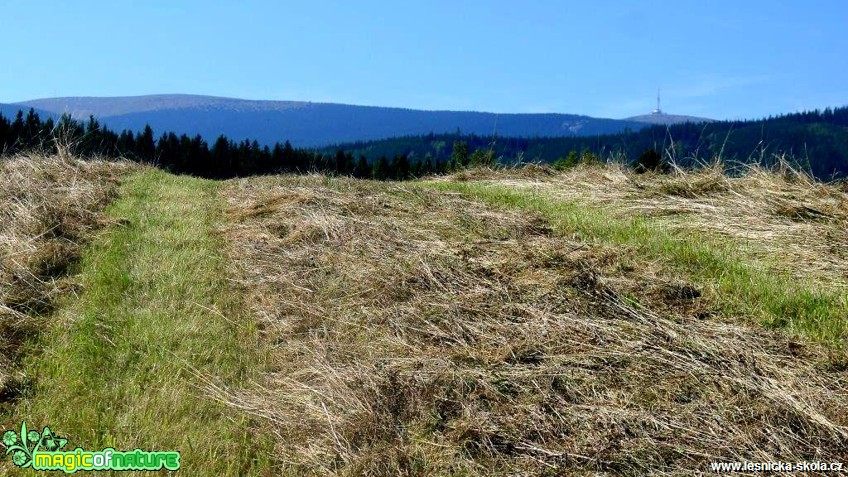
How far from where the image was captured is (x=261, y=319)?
5699 mm

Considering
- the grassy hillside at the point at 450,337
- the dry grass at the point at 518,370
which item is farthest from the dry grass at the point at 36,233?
the dry grass at the point at 518,370

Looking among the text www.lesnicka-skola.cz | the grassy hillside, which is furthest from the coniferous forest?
the text www.lesnicka-skola.cz

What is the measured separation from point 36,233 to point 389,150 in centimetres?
19055

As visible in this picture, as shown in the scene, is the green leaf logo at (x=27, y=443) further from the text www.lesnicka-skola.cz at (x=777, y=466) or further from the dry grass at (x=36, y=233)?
the text www.lesnicka-skola.cz at (x=777, y=466)

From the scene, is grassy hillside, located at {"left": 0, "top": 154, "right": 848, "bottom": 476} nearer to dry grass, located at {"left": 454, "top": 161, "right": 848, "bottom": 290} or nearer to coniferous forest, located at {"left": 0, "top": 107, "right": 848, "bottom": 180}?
dry grass, located at {"left": 454, "top": 161, "right": 848, "bottom": 290}

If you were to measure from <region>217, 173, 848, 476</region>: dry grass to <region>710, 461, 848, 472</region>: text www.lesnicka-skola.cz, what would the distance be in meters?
0.05

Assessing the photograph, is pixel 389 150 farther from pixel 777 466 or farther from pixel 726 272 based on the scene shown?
pixel 777 466

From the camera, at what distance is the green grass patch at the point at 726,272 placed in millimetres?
4422

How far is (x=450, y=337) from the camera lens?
4629 mm

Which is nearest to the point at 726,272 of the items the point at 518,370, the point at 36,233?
the point at 518,370

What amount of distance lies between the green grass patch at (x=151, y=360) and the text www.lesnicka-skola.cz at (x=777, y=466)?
2461 mm

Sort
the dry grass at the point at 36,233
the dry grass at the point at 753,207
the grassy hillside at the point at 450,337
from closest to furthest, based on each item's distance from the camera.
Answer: the grassy hillside at the point at 450,337
the dry grass at the point at 36,233
the dry grass at the point at 753,207

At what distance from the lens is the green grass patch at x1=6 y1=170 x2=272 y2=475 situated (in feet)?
12.2

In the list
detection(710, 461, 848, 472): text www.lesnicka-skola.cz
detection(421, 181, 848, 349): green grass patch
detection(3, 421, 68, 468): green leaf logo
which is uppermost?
detection(421, 181, 848, 349): green grass patch
